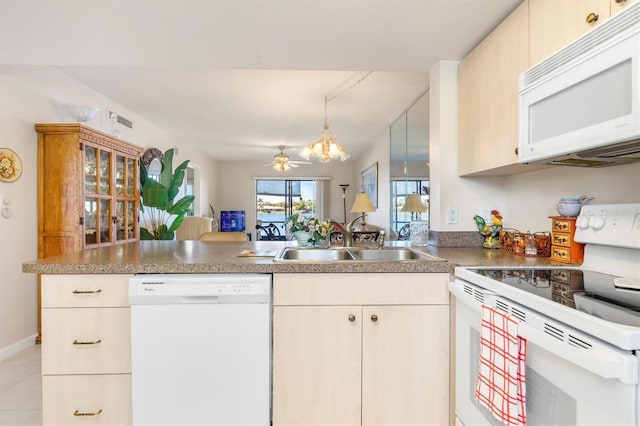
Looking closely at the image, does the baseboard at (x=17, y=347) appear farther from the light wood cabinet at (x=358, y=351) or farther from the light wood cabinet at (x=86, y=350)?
the light wood cabinet at (x=358, y=351)

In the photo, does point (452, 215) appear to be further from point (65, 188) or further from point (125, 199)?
point (125, 199)

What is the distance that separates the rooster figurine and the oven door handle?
1.30 metres

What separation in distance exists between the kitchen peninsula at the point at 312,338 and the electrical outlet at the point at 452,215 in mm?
625

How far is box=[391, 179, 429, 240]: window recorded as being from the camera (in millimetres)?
3762

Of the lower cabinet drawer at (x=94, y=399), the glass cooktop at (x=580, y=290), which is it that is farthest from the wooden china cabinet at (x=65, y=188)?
the glass cooktop at (x=580, y=290)

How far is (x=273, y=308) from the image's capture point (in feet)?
5.01

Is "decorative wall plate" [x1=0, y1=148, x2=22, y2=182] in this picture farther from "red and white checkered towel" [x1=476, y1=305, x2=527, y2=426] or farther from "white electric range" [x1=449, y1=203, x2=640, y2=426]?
"red and white checkered towel" [x1=476, y1=305, x2=527, y2=426]

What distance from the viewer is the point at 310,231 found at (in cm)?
220

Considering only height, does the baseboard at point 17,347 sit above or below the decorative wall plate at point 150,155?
below

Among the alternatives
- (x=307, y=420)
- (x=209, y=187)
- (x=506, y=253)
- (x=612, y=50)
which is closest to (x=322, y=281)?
(x=307, y=420)

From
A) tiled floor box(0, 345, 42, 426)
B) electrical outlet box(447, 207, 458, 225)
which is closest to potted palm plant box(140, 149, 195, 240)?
tiled floor box(0, 345, 42, 426)

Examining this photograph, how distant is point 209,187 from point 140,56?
19.9 ft

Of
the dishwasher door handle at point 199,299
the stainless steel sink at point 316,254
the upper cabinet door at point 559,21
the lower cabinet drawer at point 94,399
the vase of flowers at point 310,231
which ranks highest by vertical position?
the upper cabinet door at point 559,21

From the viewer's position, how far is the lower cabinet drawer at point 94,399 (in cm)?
150
